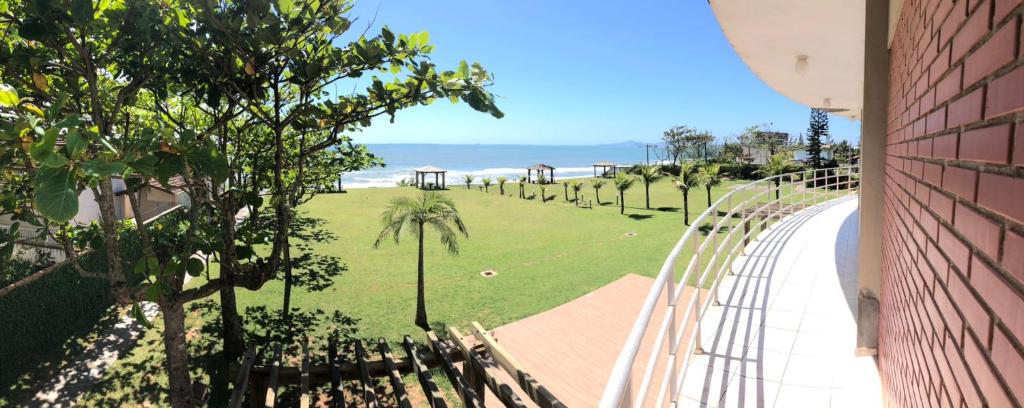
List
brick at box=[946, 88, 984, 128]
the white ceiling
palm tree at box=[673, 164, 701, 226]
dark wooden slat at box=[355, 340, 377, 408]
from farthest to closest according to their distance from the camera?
palm tree at box=[673, 164, 701, 226]
dark wooden slat at box=[355, 340, 377, 408]
the white ceiling
brick at box=[946, 88, 984, 128]

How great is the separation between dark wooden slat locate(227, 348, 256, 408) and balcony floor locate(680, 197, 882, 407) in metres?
4.31

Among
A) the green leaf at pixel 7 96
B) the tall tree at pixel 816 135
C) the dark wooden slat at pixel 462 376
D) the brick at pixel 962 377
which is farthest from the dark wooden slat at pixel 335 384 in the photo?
the tall tree at pixel 816 135

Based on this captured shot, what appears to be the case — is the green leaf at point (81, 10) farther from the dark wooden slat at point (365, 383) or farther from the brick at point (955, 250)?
the brick at point (955, 250)

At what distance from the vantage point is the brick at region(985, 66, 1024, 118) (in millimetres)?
696

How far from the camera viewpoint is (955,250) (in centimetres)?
107

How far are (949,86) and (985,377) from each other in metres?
0.70

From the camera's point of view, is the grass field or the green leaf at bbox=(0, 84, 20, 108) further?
the grass field

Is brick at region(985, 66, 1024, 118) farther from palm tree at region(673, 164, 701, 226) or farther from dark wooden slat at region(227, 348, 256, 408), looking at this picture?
palm tree at region(673, 164, 701, 226)

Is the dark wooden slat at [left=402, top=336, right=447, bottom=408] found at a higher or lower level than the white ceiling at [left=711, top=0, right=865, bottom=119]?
lower

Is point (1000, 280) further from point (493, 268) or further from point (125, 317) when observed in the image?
point (493, 268)

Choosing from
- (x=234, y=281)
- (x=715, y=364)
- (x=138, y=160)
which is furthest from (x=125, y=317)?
(x=715, y=364)

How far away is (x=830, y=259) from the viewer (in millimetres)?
5473

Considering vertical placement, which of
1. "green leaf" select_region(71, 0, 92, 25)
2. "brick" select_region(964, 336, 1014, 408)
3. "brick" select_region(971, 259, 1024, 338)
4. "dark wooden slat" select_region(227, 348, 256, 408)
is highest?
"green leaf" select_region(71, 0, 92, 25)

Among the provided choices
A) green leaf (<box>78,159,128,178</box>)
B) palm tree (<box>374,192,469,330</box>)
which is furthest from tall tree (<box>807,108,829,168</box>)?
green leaf (<box>78,159,128,178</box>)
